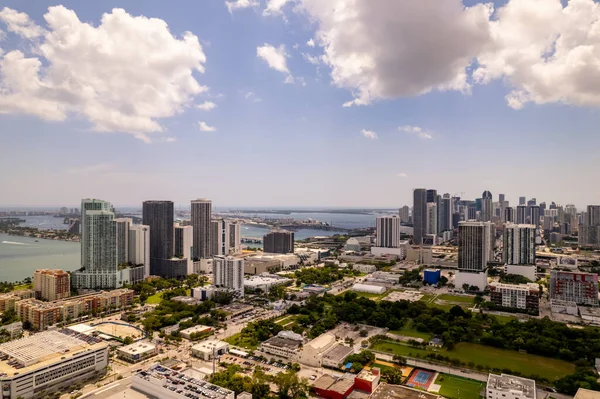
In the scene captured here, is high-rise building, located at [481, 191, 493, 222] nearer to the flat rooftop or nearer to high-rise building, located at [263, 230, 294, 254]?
high-rise building, located at [263, 230, 294, 254]

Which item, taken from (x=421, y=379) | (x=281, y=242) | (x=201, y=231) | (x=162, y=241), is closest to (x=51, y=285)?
(x=162, y=241)

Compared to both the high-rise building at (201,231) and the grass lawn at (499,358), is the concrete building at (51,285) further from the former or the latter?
the grass lawn at (499,358)

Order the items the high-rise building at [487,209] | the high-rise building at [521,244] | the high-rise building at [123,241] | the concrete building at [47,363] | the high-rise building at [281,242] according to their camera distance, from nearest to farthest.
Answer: the concrete building at [47,363] < the high-rise building at [123,241] < the high-rise building at [521,244] < the high-rise building at [281,242] < the high-rise building at [487,209]

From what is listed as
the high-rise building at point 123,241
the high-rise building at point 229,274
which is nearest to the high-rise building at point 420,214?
the high-rise building at point 229,274

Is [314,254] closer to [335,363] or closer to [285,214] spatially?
[335,363]

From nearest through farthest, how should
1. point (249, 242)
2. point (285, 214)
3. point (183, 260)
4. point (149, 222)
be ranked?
point (183, 260), point (149, 222), point (249, 242), point (285, 214)

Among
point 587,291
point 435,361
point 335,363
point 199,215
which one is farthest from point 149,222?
point 587,291

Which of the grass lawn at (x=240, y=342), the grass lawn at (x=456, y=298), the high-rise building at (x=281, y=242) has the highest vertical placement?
the high-rise building at (x=281, y=242)
